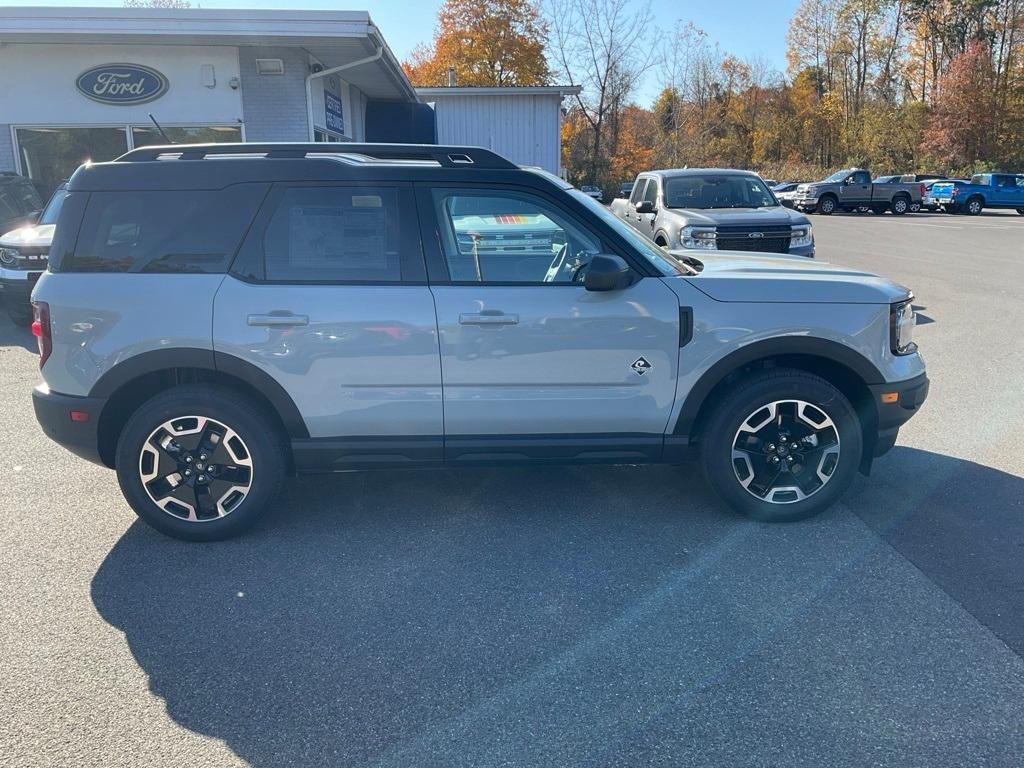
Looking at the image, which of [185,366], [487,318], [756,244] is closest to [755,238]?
[756,244]

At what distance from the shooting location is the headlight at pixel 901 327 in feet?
14.0

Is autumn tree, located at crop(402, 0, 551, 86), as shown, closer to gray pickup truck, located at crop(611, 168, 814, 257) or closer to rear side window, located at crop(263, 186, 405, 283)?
gray pickup truck, located at crop(611, 168, 814, 257)

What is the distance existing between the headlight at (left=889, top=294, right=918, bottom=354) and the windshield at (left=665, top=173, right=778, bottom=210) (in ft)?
24.3

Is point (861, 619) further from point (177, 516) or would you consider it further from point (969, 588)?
point (177, 516)

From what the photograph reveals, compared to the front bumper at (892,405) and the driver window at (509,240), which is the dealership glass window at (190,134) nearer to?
the driver window at (509,240)

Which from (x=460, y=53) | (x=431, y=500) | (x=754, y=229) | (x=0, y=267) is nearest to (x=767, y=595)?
(x=431, y=500)

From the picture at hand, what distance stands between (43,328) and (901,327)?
14.4 feet

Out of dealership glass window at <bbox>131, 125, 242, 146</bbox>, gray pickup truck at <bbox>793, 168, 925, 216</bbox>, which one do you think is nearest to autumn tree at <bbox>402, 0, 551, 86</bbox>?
gray pickup truck at <bbox>793, 168, 925, 216</bbox>

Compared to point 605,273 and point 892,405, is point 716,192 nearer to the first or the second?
point 892,405

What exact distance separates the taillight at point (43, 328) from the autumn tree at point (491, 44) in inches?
1643

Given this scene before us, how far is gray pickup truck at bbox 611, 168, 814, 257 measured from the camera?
1017cm

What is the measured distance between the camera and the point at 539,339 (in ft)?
13.3

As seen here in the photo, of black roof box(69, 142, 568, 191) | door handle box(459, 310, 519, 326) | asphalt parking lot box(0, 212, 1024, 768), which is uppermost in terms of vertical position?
black roof box(69, 142, 568, 191)

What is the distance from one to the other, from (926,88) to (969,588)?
62884mm
